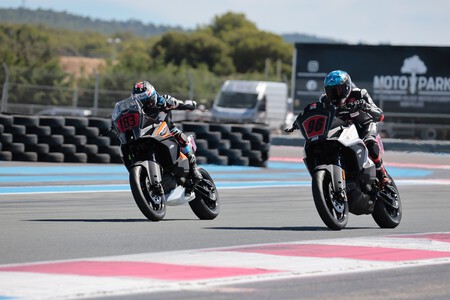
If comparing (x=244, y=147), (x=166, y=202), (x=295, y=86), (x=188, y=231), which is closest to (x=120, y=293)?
(x=188, y=231)

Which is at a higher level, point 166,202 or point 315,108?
point 315,108

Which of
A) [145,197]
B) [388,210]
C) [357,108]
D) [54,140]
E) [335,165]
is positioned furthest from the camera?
[54,140]

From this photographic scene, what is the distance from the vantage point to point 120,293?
6668 mm

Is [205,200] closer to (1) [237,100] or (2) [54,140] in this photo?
(2) [54,140]

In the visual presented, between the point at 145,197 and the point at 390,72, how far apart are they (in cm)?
3108

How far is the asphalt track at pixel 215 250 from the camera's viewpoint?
702 centimetres

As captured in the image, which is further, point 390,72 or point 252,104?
point 252,104

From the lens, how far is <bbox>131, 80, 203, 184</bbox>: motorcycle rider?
11109 mm

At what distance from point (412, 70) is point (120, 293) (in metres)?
35.3

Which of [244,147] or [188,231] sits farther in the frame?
[244,147]

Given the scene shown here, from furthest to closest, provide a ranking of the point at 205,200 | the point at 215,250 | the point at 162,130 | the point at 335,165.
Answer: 1. the point at 205,200
2. the point at 162,130
3. the point at 335,165
4. the point at 215,250

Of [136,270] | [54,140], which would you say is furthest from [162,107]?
[54,140]

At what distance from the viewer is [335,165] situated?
1045 centimetres

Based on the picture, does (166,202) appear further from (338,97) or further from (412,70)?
(412,70)
